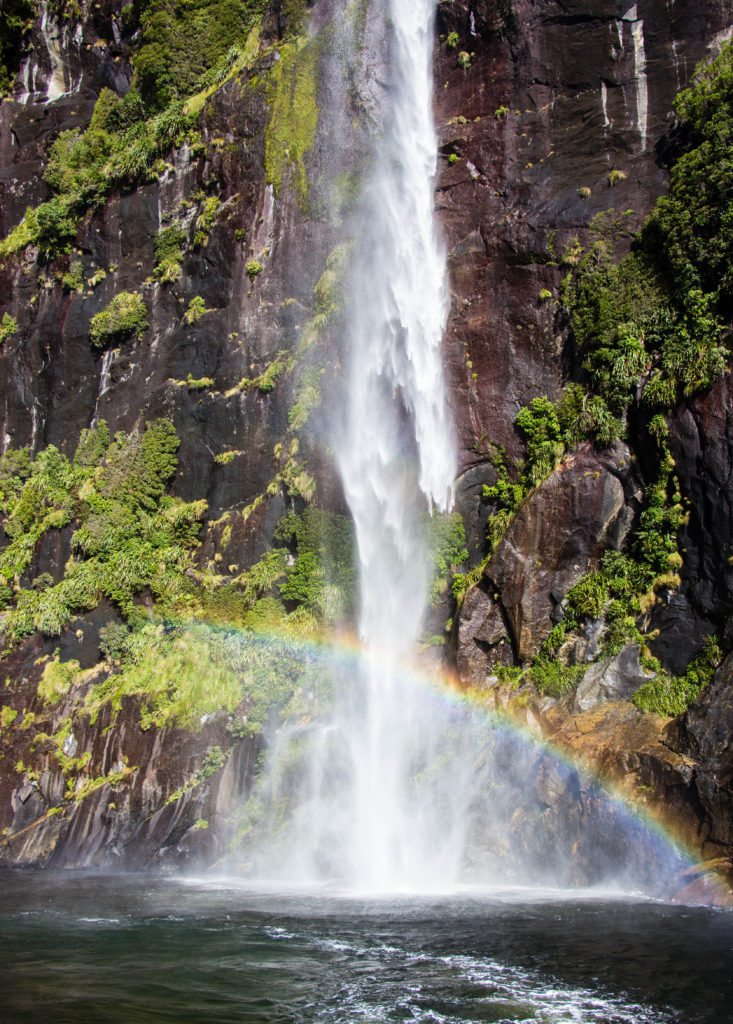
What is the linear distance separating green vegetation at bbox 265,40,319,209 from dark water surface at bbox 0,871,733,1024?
22429mm

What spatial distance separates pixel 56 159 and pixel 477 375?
22.3 m

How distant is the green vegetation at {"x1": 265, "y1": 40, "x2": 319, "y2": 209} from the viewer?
27.8m

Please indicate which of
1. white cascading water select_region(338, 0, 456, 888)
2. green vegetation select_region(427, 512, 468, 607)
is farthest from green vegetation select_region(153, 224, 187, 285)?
green vegetation select_region(427, 512, 468, 607)

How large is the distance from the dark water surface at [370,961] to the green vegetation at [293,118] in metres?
22.4

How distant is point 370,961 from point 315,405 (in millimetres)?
17739

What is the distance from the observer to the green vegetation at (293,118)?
2783 cm

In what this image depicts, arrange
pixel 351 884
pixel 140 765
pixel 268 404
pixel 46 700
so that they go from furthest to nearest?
1. pixel 268 404
2. pixel 46 700
3. pixel 140 765
4. pixel 351 884

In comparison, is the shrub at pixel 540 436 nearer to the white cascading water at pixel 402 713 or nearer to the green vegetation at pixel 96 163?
the white cascading water at pixel 402 713

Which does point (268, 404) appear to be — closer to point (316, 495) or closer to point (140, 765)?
point (316, 495)

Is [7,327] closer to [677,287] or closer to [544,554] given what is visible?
[544,554]

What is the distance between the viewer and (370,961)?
9969mm

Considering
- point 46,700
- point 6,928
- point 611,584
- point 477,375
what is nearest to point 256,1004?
point 6,928

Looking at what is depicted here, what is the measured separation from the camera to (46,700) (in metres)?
22.8

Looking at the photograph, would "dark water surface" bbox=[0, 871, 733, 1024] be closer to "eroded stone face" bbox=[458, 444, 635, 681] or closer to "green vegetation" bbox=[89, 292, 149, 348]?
"eroded stone face" bbox=[458, 444, 635, 681]
